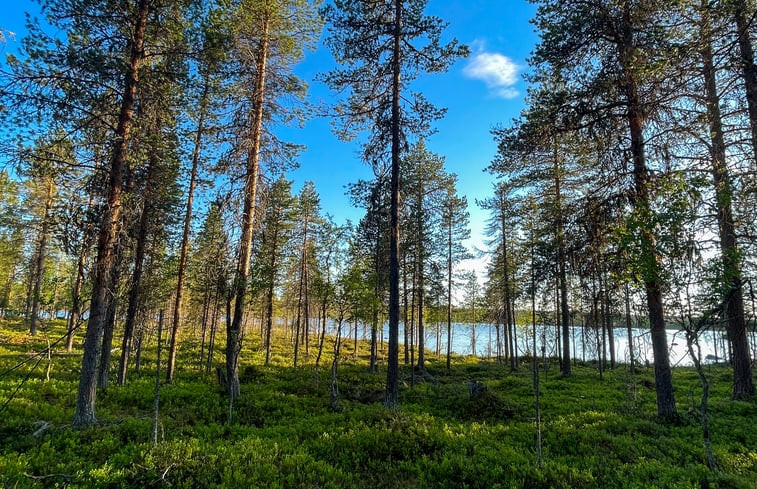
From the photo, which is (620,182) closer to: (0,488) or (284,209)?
(0,488)

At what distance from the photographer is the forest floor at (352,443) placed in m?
5.57

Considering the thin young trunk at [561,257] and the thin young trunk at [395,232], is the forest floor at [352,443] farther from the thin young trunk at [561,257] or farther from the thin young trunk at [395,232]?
the thin young trunk at [561,257]

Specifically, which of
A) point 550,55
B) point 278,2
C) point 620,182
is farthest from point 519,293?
point 278,2

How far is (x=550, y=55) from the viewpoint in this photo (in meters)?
8.77

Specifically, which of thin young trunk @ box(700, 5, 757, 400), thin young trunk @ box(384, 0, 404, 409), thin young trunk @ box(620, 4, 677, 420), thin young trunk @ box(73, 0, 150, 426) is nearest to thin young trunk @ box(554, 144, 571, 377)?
thin young trunk @ box(620, 4, 677, 420)

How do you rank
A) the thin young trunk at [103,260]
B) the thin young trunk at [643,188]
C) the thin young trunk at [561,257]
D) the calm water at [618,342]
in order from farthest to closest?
the thin young trunk at [561,257]
the thin young trunk at [643,188]
the thin young trunk at [103,260]
the calm water at [618,342]

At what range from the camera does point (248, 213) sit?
38.9 ft

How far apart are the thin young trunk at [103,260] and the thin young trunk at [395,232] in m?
7.29

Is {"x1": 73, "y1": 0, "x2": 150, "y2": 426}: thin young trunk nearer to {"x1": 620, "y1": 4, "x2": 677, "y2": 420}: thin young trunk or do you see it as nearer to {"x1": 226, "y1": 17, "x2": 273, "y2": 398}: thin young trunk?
{"x1": 226, "y1": 17, "x2": 273, "y2": 398}: thin young trunk

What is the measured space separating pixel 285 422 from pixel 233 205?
735 centimetres

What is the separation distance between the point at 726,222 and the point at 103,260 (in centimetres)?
1324

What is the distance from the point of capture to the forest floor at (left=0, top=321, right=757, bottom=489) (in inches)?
219

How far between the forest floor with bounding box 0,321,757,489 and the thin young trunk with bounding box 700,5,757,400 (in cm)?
160

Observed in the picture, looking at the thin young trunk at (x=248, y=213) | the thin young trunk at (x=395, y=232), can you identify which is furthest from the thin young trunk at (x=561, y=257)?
the thin young trunk at (x=248, y=213)
